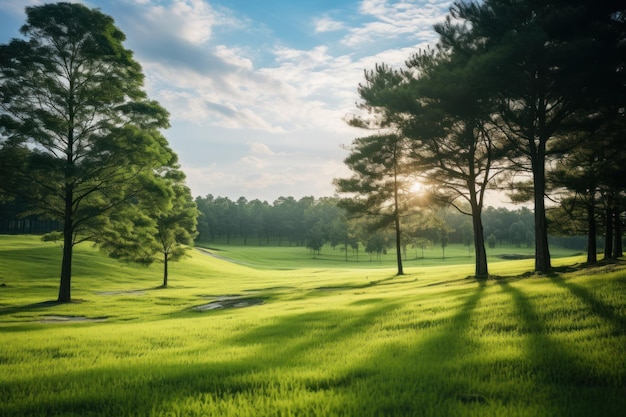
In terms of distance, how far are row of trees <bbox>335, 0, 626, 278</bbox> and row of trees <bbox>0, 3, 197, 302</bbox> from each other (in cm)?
1409

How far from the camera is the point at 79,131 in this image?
21.0 m

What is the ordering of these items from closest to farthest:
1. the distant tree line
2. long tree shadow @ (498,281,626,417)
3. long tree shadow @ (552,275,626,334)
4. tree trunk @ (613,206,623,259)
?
long tree shadow @ (498,281,626,417) < long tree shadow @ (552,275,626,334) < tree trunk @ (613,206,623,259) < the distant tree line

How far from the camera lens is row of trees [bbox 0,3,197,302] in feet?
62.6

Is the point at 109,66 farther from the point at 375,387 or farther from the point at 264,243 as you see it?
the point at 264,243

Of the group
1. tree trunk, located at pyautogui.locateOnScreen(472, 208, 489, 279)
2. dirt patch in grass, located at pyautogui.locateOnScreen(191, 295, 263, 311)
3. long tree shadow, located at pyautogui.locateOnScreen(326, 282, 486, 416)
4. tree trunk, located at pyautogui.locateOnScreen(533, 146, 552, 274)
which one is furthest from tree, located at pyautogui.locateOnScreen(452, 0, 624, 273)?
dirt patch in grass, located at pyautogui.locateOnScreen(191, 295, 263, 311)

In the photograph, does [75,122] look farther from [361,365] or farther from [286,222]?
[286,222]

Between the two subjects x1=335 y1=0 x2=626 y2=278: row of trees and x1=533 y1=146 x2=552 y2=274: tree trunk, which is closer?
x1=335 y1=0 x2=626 y2=278: row of trees

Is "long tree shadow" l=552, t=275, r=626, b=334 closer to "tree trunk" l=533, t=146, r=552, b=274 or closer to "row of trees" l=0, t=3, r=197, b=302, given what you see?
"tree trunk" l=533, t=146, r=552, b=274

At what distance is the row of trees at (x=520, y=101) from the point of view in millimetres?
14758

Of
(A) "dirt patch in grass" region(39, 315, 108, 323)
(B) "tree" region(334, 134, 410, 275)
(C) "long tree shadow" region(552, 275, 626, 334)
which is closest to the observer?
(C) "long tree shadow" region(552, 275, 626, 334)

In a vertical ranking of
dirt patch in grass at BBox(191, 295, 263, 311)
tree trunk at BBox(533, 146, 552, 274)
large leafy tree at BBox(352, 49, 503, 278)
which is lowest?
dirt patch in grass at BBox(191, 295, 263, 311)

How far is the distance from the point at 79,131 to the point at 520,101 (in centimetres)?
2403

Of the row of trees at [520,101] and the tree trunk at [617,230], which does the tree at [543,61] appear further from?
the tree trunk at [617,230]

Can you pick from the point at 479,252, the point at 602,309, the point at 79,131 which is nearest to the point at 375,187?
the point at 479,252
